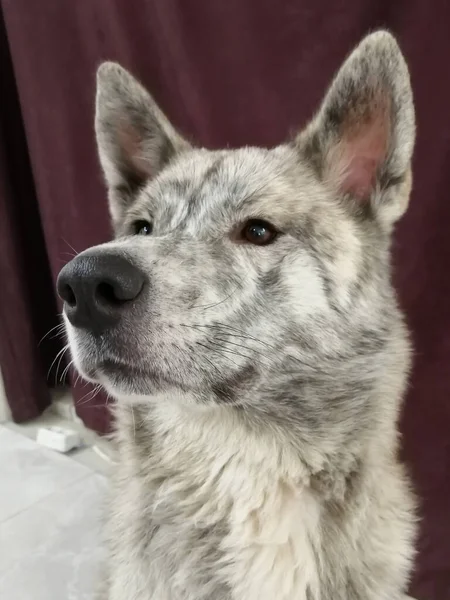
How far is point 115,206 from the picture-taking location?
1.37 metres

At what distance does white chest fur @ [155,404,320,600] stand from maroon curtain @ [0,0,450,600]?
2.01 feet

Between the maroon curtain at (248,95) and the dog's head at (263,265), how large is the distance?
11.0 inches

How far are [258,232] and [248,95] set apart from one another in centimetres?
65

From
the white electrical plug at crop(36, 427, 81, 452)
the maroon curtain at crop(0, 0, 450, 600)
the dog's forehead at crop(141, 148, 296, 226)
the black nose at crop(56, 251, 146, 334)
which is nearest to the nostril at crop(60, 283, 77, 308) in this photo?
the black nose at crop(56, 251, 146, 334)

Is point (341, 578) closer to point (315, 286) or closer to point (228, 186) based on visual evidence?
point (315, 286)

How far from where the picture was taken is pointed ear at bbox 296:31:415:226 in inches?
39.2

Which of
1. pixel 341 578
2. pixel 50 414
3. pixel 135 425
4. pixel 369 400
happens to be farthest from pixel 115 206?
pixel 50 414

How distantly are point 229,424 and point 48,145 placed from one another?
1.42 m

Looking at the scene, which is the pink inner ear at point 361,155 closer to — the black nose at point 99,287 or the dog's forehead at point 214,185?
the dog's forehead at point 214,185

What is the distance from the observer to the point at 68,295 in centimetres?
85

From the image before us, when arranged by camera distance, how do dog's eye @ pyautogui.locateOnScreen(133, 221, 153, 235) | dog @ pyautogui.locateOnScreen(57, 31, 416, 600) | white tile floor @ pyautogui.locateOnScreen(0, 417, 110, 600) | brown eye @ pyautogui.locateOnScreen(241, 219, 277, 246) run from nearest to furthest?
dog @ pyautogui.locateOnScreen(57, 31, 416, 600), brown eye @ pyautogui.locateOnScreen(241, 219, 277, 246), dog's eye @ pyautogui.locateOnScreen(133, 221, 153, 235), white tile floor @ pyautogui.locateOnScreen(0, 417, 110, 600)

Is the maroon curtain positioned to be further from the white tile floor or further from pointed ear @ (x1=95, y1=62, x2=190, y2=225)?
the white tile floor

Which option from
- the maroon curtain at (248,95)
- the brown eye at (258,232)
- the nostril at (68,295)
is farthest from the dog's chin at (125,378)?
the maroon curtain at (248,95)

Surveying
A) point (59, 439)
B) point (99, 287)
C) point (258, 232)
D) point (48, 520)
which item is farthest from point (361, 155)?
point (59, 439)
